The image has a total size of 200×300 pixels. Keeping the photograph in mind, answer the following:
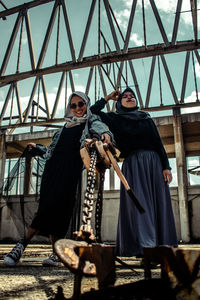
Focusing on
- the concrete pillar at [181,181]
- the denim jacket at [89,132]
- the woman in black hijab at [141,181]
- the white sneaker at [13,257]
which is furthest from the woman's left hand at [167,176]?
the concrete pillar at [181,181]

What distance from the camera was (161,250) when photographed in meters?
0.76

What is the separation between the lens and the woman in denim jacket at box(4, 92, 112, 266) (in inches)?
107

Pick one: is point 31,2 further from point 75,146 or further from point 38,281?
point 38,281

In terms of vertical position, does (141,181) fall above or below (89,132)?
below

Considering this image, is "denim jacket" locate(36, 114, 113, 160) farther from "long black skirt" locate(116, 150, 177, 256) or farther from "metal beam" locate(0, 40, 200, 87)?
"metal beam" locate(0, 40, 200, 87)

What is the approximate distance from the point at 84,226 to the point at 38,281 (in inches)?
31.9

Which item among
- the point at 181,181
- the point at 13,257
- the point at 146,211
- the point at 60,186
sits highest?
the point at 181,181

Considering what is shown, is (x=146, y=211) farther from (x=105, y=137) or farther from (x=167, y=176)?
(x=105, y=137)

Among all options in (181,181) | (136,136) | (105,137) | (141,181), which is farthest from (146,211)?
(181,181)

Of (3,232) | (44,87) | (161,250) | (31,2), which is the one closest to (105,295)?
(161,250)

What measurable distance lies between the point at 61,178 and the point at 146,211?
36.6 inches

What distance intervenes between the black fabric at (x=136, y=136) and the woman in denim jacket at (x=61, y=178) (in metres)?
0.30

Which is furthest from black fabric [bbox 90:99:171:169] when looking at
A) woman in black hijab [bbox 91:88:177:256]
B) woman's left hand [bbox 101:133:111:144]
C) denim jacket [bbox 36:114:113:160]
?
woman's left hand [bbox 101:133:111:144]

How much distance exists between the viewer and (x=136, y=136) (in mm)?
2797
